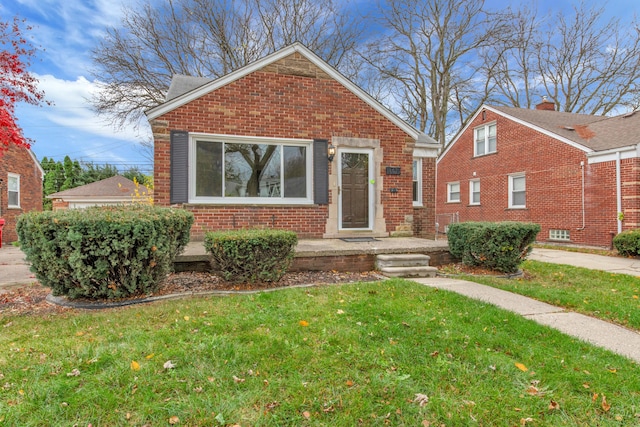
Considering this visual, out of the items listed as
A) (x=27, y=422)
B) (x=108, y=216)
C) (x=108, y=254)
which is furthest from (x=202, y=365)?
(x=108, y=216)

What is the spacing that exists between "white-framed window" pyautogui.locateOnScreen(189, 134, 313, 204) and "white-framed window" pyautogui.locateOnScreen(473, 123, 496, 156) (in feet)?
39.1

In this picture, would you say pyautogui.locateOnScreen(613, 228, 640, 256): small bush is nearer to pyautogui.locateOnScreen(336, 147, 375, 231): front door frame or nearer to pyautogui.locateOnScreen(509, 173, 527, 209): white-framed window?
pyautogui.locateOnScreen(509, 173, 527, 209): white-framed window

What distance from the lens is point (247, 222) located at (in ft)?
25.4

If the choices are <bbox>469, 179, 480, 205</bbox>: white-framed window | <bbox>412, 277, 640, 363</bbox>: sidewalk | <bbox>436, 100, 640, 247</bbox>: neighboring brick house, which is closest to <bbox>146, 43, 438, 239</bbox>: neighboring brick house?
<bbox>412, 277, 640, 363</bbox>: sidewalk

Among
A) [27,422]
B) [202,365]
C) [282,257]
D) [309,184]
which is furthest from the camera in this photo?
[309,184]

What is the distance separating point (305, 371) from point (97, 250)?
2.83 m

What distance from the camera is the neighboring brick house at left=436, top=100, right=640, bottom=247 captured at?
37.9 feet

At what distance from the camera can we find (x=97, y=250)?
12.6 feet

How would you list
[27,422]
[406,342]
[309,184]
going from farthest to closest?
1. [309,184]
2. [406,342]
3. [27,422]

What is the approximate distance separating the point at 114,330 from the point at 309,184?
558 centimetres

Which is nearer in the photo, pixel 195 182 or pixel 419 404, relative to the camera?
pixel 419 404

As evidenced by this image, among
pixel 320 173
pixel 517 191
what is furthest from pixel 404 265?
pixel 517 191

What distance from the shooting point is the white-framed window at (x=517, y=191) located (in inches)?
589

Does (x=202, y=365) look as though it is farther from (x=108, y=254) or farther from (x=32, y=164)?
(x=32, y=164)
